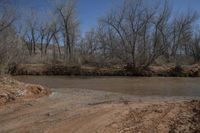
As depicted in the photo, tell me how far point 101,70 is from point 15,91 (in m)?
25.1

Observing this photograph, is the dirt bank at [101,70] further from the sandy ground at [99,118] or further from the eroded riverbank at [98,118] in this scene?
the sandy ground at [99,118]

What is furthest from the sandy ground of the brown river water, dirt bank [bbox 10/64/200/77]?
dirt bank [bbox 10/64/200/77]

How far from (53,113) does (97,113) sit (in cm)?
148

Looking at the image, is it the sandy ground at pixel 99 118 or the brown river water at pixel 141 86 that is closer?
the sandy ground at pixel 99 118

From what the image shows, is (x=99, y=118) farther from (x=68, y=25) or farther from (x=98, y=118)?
(x=68, y=25)

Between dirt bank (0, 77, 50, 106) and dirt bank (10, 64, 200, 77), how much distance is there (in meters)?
20.2

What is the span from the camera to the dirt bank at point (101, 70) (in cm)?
3622

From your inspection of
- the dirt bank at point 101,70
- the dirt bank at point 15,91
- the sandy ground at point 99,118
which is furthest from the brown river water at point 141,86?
the dirt bank at point 101,70

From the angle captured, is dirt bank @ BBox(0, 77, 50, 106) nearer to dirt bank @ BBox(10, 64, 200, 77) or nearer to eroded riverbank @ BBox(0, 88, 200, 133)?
eroded riverbank @ BBox(0, 88, 200, 133)

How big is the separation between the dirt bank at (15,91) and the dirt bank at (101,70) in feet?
66.3

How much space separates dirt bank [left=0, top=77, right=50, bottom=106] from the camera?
13.2 metres

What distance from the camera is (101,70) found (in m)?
38.8

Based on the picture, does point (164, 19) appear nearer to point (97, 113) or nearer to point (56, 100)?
point (56, 100)

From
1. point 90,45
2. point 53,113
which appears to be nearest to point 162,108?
point 53,113
